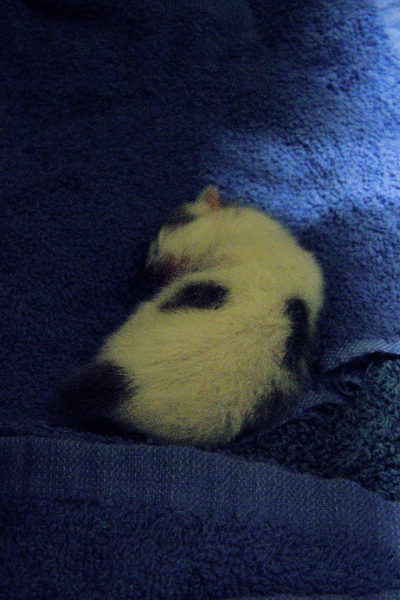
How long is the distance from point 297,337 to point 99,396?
15.8 inches

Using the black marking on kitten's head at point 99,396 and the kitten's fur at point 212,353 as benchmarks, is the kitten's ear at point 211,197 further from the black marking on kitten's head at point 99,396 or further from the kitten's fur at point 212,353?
the black marking on kitten's head at point 99,396

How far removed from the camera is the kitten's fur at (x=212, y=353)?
3.10 feet

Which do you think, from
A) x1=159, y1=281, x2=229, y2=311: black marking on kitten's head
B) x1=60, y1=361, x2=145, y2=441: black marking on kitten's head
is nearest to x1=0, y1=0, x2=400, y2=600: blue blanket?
x1=60, y1=361, x2=145, y2=441: black marking on kitten's head

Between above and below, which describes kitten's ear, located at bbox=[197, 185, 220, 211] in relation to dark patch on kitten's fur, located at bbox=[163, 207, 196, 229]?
above

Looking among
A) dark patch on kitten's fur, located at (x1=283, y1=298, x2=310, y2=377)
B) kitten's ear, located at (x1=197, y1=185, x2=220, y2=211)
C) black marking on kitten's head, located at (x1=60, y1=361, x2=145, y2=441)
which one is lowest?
black marking on kitten's head, located at (x1=60, y1=361, x2=145, y2=441)

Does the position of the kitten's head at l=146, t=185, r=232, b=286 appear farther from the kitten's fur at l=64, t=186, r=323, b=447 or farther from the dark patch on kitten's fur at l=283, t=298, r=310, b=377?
the dark patch on kitten's fur at l=283, t=298, r=310, b=377

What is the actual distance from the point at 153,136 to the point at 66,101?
27cm

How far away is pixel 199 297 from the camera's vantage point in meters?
1.11

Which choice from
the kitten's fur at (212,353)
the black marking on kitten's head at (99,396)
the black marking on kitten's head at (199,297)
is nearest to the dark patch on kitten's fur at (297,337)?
the kitten's fur at (212,353)

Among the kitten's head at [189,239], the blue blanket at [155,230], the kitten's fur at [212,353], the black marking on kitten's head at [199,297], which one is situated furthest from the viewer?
the kitten's head at [189,239]

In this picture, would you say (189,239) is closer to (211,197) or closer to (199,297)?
(211,197)

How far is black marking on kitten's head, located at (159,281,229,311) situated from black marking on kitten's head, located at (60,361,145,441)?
0.21m

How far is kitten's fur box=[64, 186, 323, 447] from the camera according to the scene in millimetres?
945

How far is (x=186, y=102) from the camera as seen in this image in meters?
1.52
